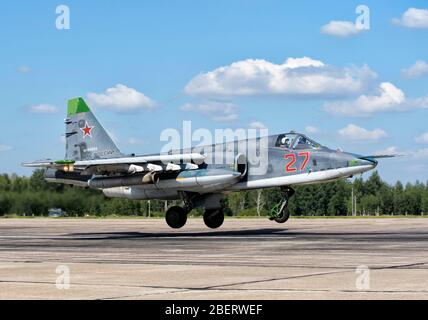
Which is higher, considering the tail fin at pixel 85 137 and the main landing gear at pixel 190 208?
the tail fin at pixel 85 137

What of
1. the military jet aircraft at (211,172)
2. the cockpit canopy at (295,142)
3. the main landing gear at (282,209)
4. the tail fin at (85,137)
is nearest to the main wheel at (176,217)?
the military jet aircraft at (211,172)

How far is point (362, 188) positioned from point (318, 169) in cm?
13798

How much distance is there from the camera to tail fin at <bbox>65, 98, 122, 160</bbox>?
33.2 m

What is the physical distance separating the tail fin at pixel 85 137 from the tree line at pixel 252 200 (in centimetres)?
705

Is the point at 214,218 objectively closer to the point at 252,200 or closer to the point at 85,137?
the point at 85,137

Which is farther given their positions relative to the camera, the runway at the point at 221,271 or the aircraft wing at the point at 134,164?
the aircraft wing at the point at 134,164

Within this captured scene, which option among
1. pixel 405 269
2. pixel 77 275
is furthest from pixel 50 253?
pixel 405 269

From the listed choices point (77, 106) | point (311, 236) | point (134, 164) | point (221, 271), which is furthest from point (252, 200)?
point (221, 271)

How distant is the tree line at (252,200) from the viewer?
4172 cm

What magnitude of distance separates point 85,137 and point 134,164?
5047 mm

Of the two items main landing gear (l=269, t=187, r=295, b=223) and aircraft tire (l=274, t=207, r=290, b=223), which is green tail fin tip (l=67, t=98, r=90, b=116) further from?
aircraft tire (l=274, t=207, r=290, b=223)

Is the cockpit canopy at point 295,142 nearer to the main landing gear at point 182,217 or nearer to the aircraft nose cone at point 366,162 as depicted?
the aircraft nose cone at point 366,162

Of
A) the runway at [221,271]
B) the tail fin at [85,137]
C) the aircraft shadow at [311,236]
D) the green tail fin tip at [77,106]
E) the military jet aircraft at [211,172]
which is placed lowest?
the runway at [221,271]

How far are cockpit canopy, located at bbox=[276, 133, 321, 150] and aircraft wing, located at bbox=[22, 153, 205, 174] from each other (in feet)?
9.44
